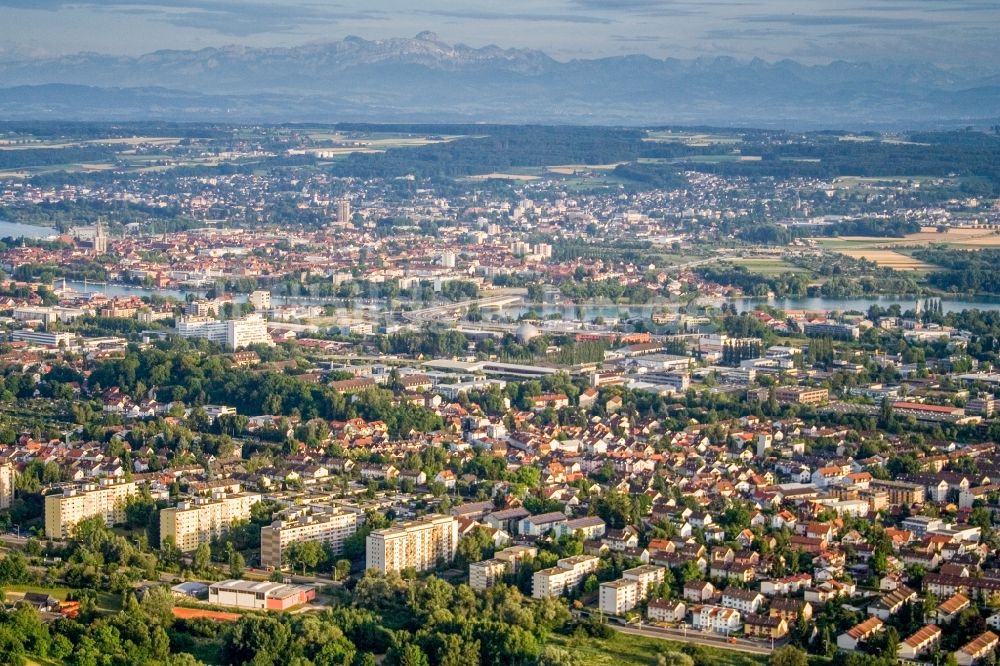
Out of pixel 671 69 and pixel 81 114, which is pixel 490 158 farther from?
pixel 671 69

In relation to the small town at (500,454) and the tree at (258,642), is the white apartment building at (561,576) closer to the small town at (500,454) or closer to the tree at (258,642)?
the small town at (500,454)

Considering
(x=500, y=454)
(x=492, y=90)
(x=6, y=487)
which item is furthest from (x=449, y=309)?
(x=492, y=90)

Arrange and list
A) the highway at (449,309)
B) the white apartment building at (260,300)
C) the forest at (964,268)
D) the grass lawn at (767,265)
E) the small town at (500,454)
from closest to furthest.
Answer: the small town at (500,454) → the highway at (449,309) → the white apartment building at (260,300) → the forest at (964,268) → the grass lawn at (767,265)

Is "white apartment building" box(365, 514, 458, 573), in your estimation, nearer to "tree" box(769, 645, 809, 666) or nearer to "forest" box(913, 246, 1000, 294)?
"tree" box(769, 645, 809, 666)

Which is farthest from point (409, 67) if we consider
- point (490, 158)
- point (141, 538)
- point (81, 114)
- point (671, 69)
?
point (141, 538)

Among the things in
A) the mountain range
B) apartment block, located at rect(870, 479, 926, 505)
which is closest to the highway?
apartment block, located at rect(870, 479, 926, 505)

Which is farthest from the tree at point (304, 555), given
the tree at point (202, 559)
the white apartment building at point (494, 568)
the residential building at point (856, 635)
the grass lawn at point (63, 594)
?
the residential building at point (856, 635)
